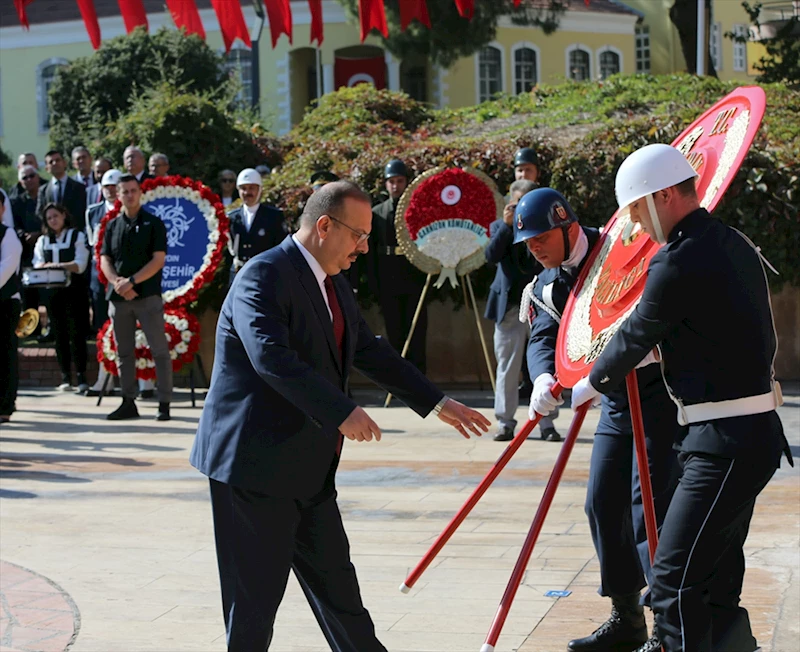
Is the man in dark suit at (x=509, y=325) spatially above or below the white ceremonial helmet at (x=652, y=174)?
below

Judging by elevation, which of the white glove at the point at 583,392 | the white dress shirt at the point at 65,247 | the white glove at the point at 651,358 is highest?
the white glove at the point at 651,358

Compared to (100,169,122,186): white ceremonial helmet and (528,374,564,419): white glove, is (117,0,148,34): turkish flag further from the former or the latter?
(100,169,122,186): white ceremonial helmet

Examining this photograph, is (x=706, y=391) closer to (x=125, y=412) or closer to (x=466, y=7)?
(x=466, y=7)

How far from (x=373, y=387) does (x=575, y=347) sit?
9473 mm

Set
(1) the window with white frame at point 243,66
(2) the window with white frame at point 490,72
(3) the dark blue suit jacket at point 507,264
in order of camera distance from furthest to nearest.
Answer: (2) the window with white frame at point 490,72 → (1) the window with white frame at point 243,66 → (3) the dark blue suit jacket at point 507,264

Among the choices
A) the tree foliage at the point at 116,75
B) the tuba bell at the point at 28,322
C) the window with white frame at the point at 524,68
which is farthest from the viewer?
the window with white frame at the point at 524,68

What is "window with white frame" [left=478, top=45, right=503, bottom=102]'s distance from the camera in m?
51.5

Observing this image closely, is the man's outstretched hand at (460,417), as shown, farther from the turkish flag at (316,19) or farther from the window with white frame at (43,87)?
the window with white frame at (43,87)

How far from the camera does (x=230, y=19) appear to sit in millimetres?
3209

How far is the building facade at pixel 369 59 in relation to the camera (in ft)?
155

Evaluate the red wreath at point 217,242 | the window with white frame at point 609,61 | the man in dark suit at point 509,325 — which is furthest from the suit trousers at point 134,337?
the window with white frame at point 609,61

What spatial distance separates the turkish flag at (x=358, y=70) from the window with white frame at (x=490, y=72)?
173 inches

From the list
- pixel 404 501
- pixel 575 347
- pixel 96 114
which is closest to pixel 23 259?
pixel 404 501

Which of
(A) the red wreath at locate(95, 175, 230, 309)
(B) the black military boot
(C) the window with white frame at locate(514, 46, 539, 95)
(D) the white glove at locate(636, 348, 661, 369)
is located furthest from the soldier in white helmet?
(C) the window with white frame at locate(514, 46, 539, 95)
